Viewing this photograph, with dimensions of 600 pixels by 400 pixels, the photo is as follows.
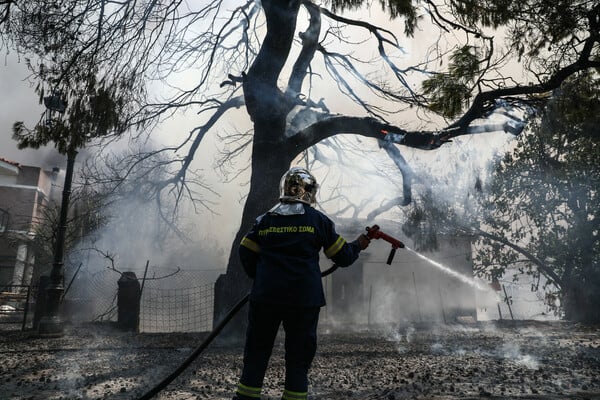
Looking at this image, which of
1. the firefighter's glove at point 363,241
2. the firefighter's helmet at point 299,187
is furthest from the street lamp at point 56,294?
the firefighter's glove at point 363,241

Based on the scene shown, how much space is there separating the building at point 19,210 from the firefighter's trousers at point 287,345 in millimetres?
19085

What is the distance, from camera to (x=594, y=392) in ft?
11.5

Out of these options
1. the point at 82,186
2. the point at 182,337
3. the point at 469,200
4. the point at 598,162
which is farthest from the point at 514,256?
the point at 82,186

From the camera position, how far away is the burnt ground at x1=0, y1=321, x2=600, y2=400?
3637 millimetres

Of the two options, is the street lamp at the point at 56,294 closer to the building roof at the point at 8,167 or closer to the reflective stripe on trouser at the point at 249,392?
the reflective stripe on trouser at the point at 249,392

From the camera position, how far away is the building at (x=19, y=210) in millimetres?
19531

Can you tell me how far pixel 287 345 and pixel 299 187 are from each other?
3.55ft

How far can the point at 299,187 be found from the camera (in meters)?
3.06

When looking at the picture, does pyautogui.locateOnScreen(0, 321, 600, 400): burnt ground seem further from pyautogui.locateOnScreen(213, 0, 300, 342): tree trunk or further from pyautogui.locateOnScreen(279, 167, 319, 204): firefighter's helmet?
pyautogui.locateOnScreen(279, 167, 319, 204): firefighter's helmet

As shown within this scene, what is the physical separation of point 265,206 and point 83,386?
4097 millimetres

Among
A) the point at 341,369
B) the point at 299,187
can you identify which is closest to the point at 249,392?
the point at 299,187

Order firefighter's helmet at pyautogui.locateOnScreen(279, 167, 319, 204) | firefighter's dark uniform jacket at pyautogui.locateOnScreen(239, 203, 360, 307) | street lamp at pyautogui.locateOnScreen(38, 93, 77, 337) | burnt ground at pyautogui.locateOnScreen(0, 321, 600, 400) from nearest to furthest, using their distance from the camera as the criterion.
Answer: firefighter's dark uniform jacket at pyautogui.locateOnScreen(239, 203, 360, 307), firefighter's helmet at pyautogui.locateOnScreen(279, 167, 319, 204), burnt ground at pyautogui.locateOnScreen(0, 321, 600, 400), street lamp at pyautogui.locateOnScreen(38, 93, 77, 337)

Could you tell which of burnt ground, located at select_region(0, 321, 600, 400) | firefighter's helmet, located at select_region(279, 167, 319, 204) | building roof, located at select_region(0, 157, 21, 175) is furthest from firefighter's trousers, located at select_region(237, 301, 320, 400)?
building roof, located at select_region(0, 157, 21, 175)

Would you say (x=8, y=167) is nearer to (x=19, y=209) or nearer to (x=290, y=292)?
(x=19, y=209)
